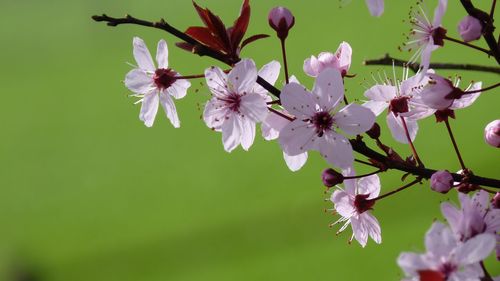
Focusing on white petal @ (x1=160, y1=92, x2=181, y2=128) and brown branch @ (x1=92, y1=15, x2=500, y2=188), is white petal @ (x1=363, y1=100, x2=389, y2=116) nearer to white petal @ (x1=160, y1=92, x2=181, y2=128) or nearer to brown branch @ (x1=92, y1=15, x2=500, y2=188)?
brown branch @ (x1=92, y1=15, x2=500, y2=188)

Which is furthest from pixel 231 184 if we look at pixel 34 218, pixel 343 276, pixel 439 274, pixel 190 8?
pixel 439 274

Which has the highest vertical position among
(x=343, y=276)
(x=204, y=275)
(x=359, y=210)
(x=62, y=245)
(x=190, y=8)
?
(x=190, y=8)

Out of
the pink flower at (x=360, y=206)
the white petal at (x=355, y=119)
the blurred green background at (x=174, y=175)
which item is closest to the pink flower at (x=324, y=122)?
the white petal at (x=355, y=119)

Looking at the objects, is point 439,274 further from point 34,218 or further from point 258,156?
point 34,218

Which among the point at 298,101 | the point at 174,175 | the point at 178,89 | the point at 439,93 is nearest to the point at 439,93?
the point at 439,93

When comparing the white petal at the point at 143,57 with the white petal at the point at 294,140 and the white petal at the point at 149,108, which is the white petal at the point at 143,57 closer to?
the white petal at the point at 149,108

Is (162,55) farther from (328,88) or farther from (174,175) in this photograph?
(174,175)
